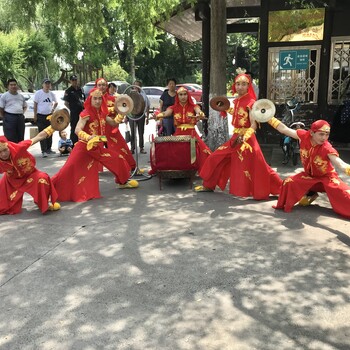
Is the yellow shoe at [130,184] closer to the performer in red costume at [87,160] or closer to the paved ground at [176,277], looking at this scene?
the performer in red costume at [87,160]

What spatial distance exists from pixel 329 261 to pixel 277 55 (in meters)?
7.06

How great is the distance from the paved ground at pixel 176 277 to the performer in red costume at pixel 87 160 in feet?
1.29

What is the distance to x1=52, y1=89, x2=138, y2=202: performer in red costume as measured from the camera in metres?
6.02

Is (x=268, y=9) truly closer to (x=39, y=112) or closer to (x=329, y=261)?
(x=39, y=112)

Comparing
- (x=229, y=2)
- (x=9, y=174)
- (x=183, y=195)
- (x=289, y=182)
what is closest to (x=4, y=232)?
(x=9, y=174)

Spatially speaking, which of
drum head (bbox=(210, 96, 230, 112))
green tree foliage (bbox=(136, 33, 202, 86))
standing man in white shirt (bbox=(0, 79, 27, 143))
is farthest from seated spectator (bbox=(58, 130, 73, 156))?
green tree foliage (bbox=(136, 33, 202, 86))

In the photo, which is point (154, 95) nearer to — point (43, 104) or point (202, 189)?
point (43, 104)

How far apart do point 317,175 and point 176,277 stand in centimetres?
253

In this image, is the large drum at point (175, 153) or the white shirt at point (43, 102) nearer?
the large drum at point (175, 153)

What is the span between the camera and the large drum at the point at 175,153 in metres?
6.60

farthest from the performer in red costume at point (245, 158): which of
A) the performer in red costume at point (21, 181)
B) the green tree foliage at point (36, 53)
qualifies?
the green tree foliage at point (36, 53)

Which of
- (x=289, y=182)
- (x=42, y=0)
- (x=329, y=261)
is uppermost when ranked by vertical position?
(x=42, y=0)

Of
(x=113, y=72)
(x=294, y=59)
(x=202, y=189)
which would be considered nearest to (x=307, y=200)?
(x=202, y=189)

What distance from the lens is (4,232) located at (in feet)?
16.2
